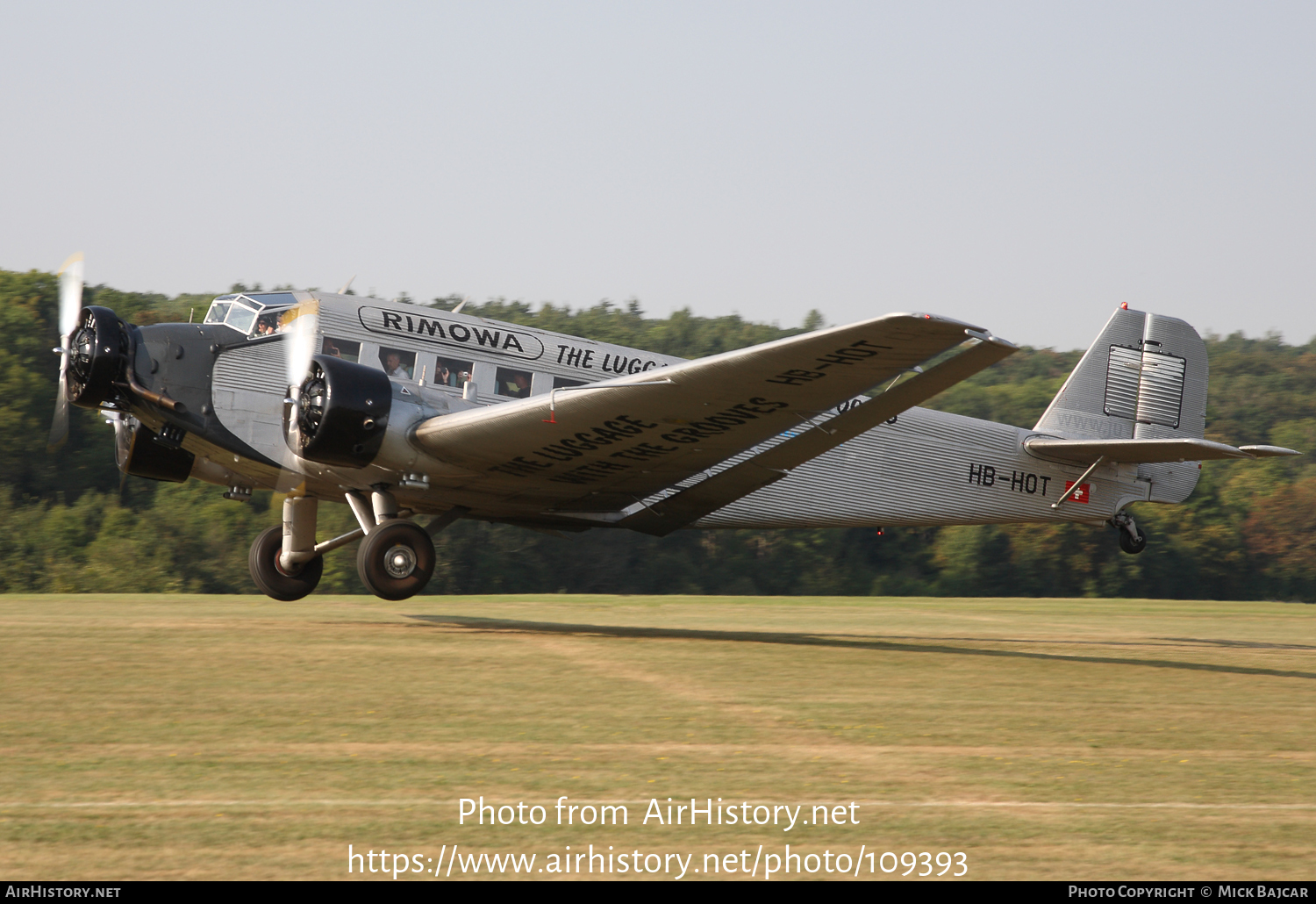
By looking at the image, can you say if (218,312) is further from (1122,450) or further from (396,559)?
(1122,450)

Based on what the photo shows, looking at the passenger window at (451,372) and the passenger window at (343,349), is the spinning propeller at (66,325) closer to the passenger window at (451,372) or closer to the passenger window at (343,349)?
the passenger window at (343,349)

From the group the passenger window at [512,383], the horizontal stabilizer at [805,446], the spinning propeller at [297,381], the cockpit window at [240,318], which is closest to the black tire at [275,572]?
the spinning propeller at [297,381]

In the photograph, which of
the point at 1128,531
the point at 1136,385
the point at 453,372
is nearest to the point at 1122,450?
the point at 1128,531

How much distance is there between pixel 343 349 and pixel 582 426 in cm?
312

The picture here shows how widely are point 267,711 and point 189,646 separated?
340cm

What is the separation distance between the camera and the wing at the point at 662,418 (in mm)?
9078

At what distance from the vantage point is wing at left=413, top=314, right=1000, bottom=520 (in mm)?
9078

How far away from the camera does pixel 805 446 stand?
12156 mm

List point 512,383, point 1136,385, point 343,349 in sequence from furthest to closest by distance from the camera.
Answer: point 1136,385
point 512,383
point 343,349

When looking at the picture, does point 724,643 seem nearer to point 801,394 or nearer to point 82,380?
point 801,394

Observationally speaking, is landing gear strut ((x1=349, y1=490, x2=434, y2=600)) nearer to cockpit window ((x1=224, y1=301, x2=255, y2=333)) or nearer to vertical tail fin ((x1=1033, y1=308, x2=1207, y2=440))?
cockpit window ((x1=224, y1=301, x2=255, y2=333))

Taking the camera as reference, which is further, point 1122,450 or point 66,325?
point 1122,450

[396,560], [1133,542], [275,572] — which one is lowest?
[275,572]
